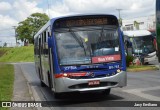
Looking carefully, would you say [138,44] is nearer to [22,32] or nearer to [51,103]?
[51,103]

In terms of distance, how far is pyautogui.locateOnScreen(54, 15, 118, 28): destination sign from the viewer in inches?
488

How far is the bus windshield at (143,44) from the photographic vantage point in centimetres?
3594

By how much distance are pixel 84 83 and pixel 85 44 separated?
126 centimetres

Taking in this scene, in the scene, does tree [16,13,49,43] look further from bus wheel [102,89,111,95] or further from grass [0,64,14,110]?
bus wheel [102,89,111,95]

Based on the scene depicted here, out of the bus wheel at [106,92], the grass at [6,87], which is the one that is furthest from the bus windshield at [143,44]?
the bus wheel at [106,92]

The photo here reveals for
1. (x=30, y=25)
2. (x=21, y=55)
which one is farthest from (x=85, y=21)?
(x=30, y=25)

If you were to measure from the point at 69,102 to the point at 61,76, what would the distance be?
1.53 metres

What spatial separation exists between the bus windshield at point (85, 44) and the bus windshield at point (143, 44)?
23801 mm

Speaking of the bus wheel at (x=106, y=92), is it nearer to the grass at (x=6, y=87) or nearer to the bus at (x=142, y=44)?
the grass at (x=6, y=87)

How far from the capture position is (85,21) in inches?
494

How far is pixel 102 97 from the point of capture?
1365 cm

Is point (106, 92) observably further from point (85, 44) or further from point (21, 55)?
point (21, 55)

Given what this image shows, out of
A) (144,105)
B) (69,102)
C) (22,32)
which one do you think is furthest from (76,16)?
(22,32)

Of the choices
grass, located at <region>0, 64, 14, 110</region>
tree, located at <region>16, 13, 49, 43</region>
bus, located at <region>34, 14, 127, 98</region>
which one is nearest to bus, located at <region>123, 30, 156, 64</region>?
grass, located at <region>0, 64, 14, 110</region>
